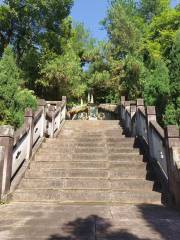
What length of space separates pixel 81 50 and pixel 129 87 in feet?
31.9

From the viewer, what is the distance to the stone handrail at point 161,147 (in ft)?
21.1

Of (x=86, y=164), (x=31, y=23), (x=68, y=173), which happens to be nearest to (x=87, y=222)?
(x=68, y=173)

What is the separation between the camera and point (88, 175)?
26.2 feet

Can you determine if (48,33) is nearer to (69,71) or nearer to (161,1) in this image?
(69,71)

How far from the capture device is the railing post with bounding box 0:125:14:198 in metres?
6.86

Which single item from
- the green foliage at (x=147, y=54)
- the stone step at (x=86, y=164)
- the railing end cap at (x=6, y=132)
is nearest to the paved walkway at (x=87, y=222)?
the railing end cap at (x=6, y=132)

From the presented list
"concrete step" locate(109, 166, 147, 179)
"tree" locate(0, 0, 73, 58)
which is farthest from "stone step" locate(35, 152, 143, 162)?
"tree" locate(0, 0, 73, 58)

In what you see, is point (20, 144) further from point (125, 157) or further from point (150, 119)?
point (150, 119)

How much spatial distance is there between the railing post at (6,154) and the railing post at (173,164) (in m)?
3.60

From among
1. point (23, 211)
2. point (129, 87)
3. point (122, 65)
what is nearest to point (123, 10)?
point (122, 65)

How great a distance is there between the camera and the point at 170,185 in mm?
6676

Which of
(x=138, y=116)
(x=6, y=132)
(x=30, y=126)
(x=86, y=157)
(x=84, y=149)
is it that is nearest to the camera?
(x=6, y=132)

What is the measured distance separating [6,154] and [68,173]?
185cm

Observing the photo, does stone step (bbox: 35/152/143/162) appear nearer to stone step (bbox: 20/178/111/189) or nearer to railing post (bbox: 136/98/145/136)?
stone step (bbox: 20/178/111/189)
